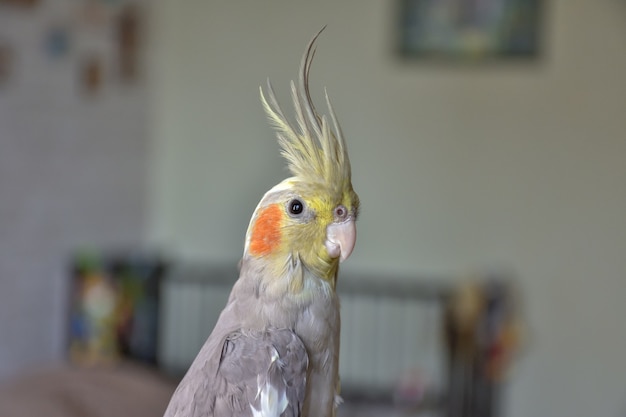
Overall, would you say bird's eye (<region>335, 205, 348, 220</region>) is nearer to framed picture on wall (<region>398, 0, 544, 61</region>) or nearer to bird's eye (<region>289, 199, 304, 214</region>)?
→ bird's eye (<region>289, 199, 304, 214</region>)

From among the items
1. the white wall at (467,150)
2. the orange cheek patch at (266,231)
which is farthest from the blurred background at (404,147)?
the orange cheek patch at (266,231)

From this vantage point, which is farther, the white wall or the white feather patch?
the white wall

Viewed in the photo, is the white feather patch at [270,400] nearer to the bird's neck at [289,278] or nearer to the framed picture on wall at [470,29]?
the bird's neck at [289,278]

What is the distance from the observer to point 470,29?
126 inches

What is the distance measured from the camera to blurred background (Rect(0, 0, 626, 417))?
3.13 meters

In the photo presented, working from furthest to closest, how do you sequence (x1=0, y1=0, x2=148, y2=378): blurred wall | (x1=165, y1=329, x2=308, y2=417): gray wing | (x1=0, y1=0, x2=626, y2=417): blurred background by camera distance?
1. (x1=0, y1=0, x2=626, y2=417): blurred background
2. (x1=0, y1=0, x2=148, y2=378): blurred wall
3. (x1=165, y1=329, x2=308, y2=417): gray wing

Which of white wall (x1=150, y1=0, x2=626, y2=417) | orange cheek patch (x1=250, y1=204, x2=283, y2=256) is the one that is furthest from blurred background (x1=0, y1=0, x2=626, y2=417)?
orange cheek patch (x1=250, y1=204, x2=283, y2=256)

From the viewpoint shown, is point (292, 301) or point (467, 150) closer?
point (292, 301)

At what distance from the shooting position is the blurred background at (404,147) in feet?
10.3

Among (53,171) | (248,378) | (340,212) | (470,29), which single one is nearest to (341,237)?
(340,212)

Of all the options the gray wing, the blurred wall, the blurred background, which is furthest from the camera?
the blurred background

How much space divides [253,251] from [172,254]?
2500 mm

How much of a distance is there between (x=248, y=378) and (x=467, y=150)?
2.42 meters

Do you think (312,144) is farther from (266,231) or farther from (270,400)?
(270,400)
